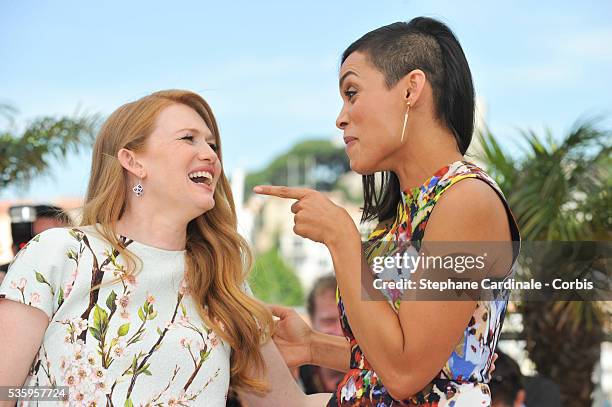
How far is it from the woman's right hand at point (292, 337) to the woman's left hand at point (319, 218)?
731 mm

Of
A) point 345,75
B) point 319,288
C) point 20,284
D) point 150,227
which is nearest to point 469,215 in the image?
point 345,75

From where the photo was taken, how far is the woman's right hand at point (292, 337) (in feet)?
9.82

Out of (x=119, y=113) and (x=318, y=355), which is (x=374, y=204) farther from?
(x=119, y=113)

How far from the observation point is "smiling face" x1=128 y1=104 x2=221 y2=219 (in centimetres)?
298

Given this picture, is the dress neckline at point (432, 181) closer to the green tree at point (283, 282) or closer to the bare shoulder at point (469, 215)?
the bare shoulder at point (469, 215)

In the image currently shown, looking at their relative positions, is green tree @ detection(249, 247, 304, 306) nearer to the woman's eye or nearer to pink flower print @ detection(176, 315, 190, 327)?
pink flower print @ detection(176, 315, 190, 327)

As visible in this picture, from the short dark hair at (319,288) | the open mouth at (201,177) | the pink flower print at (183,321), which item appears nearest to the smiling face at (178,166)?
the open mouth at (201,177)

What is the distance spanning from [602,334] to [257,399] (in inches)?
206

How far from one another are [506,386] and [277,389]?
2.78 m

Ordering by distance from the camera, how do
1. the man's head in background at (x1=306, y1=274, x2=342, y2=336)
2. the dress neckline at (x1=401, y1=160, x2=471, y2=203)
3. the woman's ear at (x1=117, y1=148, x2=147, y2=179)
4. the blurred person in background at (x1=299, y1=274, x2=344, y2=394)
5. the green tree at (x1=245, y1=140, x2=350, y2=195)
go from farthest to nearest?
1. the green tree at (x1=245, y1=140, x2=350, y2=195)
2. the man's head in background at (x1=306, y1=274, x2=342, y2=336)
3. the blurred person in background at (x1=299, y1=274, x2=344, y2=394)
4. the woman's ear at (x1=117, y1=148, x2=147, y2=179)
5. the dress neckline at (x1=401, y1=160, x2=471, y2=203)

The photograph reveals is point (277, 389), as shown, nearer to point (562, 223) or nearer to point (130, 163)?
point (130, 163)

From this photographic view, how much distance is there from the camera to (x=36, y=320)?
2643 mm

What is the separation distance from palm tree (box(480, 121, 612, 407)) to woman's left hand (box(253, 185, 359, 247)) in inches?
198

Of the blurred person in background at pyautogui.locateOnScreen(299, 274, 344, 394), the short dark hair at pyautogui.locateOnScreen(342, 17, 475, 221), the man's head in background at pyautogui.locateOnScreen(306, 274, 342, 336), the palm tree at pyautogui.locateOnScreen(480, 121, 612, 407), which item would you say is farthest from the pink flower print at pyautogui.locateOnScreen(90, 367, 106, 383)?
the palm tree at pyautogui.locateOnScreen(480, 121, 612, 407)
